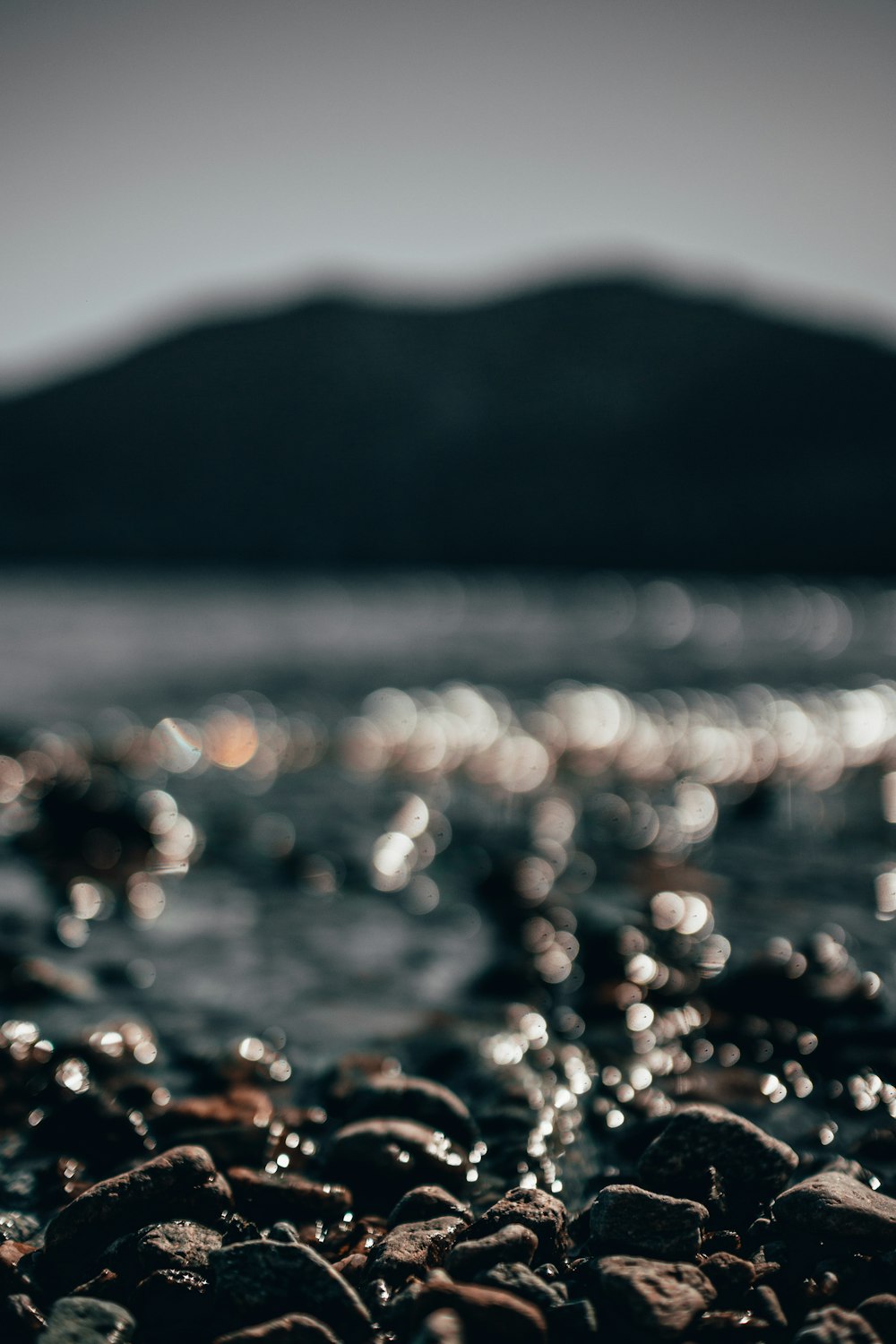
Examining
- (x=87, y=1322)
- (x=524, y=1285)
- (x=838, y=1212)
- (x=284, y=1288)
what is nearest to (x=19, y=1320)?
(x=87, y=1322)

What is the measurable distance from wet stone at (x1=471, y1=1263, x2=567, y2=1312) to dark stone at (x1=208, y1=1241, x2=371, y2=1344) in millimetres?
505

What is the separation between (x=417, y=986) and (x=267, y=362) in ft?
620

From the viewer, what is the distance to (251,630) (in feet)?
150

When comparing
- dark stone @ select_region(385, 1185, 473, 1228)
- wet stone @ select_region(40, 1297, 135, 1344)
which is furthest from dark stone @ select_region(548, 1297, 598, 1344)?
wet stone @ select_region(40, 1297, 135, 1344)

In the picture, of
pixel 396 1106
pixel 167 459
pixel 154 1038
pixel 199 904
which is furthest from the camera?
pixel 167 459

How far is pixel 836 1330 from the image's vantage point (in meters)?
3.56

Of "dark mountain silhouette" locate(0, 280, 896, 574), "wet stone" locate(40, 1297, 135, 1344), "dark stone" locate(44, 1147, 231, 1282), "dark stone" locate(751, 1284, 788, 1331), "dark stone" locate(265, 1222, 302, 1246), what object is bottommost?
"dark mountain silhouette" locate(0, 280, 896, 574)

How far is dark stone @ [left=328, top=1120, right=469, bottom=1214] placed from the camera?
497cm

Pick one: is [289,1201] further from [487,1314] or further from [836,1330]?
[836,1330]

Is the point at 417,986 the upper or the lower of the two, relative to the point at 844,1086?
lower

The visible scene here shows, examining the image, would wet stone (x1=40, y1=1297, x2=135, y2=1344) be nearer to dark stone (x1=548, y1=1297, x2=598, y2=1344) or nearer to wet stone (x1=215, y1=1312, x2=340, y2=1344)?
wet stone (x1=215, y1=1312, x2=340, y2=1344)

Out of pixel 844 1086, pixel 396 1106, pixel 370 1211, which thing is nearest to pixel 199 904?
pixel 396 1106

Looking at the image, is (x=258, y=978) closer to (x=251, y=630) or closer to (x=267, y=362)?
(x=251, y=630)

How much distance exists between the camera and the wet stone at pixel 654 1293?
3732 mm
